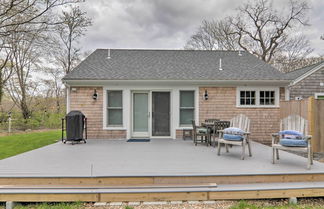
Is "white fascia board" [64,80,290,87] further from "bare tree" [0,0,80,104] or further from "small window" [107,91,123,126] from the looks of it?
"bare tree" [0,0,80,104]

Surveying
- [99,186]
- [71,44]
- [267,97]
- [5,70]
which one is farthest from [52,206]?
[71,44]

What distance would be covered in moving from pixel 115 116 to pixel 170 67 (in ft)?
10.6

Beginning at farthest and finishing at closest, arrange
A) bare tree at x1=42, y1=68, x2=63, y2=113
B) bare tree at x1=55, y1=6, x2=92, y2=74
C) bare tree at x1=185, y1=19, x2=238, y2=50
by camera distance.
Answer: bare tree at x1=185, y1=19, x2=238, y2=50, bare tree at x1=42, y1=68, x2=63, y2=113, bare tree at x1=55, y1=6, x2=92, y2=74

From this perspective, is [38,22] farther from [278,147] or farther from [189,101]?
[278,147]

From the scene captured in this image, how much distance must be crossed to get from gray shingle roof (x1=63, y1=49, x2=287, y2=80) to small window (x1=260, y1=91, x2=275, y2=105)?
63 cm

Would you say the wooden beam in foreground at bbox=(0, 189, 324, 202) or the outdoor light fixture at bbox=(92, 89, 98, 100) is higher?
the outdoor light fixture at bbox=(92, 89, 98, 100)

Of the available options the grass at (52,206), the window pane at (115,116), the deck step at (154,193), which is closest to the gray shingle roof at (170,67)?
the window pane at (115,116)

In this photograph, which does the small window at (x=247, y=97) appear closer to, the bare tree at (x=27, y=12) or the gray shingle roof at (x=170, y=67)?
the gray shingle roof at (x=170, y=67)

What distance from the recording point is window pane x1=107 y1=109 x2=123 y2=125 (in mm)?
7637

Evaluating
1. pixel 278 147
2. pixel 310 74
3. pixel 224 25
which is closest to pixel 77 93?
pixel 278 147

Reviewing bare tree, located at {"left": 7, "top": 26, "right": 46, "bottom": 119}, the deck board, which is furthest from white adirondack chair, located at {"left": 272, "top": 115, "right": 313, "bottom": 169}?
bare tree, located at {"left": 7, "top": 26, "right": 46, "bottom": 119}

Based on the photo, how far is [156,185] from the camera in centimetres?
335

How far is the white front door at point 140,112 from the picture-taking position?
7.70m

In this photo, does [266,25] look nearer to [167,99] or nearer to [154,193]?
[167,99]
